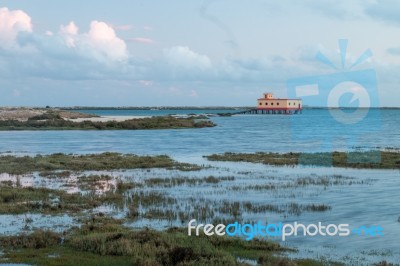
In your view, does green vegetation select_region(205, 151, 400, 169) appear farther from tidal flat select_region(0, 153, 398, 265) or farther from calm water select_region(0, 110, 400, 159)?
calm water select_region(0, 110, 400, 159)

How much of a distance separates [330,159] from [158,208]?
2497cm

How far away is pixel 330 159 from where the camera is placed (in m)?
42.7

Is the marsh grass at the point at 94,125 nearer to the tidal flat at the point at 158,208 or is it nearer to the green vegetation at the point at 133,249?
the tidal flat at the point at 158,208

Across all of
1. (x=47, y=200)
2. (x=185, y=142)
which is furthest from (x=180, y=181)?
(x=185, y=142)

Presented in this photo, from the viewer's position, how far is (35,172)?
34.4 metres

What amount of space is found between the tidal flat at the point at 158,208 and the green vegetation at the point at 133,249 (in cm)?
3


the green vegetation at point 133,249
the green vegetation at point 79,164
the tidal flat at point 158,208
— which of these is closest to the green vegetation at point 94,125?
the green vegetation at point 79,164

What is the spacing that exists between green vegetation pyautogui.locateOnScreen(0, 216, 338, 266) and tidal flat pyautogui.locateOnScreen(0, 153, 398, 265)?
0.10 ft

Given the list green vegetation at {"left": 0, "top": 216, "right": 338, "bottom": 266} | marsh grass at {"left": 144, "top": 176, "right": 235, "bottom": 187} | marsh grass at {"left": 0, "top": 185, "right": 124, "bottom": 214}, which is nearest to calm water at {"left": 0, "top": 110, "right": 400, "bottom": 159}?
marsh grass at {"left": 144, "top": 176, "right": 235, "bottom": 187}

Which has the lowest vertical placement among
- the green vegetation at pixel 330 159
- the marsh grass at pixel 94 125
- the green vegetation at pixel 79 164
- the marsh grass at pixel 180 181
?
the green vegetation at pixel 330 159

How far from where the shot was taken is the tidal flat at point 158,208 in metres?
13.9

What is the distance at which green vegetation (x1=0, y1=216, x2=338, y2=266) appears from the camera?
13148mm

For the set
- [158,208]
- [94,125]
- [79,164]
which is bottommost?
[158,208]

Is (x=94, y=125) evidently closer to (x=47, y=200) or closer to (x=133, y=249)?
(x=47, y=200)
